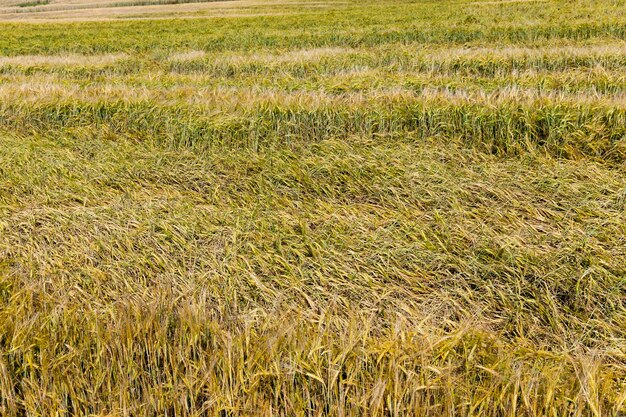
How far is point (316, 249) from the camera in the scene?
4.28 metres

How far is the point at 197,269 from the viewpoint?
4094 millimetres

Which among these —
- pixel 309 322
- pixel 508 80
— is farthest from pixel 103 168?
pixel 508 80

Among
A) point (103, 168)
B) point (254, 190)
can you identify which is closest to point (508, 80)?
point (254, 190)

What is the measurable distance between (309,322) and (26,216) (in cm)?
333

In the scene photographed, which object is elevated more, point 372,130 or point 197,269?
point 372,130

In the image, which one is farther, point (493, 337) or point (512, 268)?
point (512, 268)

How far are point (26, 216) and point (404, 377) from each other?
4.15 metres

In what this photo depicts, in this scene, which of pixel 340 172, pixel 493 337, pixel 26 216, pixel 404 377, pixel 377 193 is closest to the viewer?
pixel 404 377

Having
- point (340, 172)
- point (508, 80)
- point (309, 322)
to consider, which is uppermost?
point (508, 80)

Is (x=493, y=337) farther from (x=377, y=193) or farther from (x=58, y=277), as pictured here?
(x=58, y=277)

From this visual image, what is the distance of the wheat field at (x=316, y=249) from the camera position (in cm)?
273

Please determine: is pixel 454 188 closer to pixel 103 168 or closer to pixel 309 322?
pixel 309 322

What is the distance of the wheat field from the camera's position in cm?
273

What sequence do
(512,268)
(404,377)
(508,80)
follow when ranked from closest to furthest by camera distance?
(404,377) < (512,268) < (508,80)
